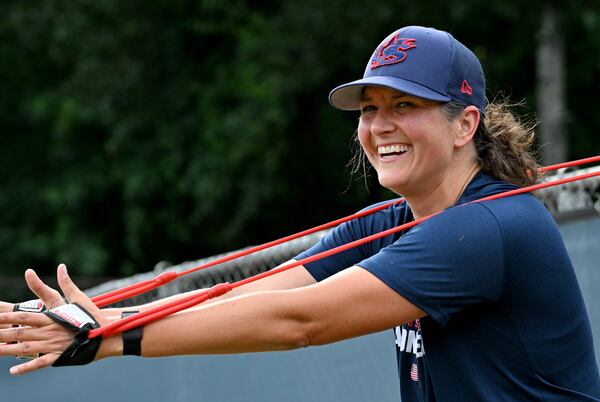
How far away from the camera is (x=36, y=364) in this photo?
2.17 m

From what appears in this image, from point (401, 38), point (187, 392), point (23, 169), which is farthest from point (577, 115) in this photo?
point (401, 38)

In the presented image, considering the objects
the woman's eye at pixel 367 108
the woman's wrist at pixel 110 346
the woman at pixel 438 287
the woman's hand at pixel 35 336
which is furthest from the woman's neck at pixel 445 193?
the woman's hand at pixel 35 336

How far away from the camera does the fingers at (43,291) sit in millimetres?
2254

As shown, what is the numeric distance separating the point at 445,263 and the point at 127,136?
9.85 metres

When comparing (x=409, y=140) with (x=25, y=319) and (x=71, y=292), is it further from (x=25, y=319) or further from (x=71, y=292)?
(x=25, y=319)

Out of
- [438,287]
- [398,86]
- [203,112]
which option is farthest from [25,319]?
[203,112]

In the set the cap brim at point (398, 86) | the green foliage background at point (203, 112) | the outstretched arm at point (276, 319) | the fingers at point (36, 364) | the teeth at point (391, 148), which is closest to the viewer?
the fingers at point (36, 364)

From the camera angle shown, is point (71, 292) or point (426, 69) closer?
point (71, 292)

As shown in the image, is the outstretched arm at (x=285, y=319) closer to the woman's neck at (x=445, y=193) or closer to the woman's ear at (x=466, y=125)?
the woman's neck at (x=445, y=193)

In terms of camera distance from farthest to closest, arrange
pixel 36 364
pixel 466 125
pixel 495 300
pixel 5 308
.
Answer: pixel 466 125 < pixel 495 300 < pixel 5 308 < pixel 36 364

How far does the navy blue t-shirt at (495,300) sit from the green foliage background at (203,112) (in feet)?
25.5

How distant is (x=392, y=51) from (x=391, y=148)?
0.25 metres

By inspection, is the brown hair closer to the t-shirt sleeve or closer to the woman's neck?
the woman's neck

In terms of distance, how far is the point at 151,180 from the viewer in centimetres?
1184
